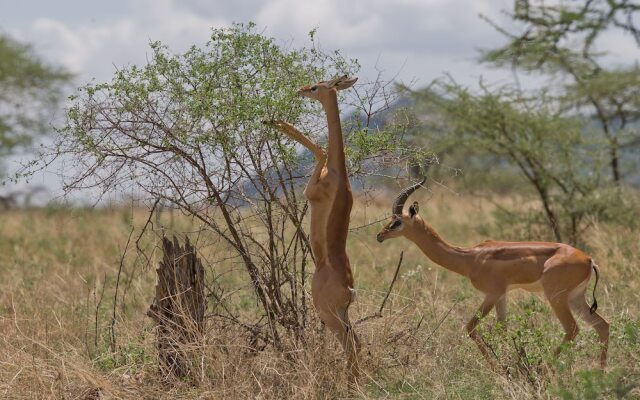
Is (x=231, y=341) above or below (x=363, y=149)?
below

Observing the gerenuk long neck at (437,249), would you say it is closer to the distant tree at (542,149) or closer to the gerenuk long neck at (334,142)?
the gerenuk long neck at (334,142)

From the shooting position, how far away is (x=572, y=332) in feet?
20.7

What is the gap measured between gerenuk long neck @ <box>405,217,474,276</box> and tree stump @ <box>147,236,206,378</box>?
138cm

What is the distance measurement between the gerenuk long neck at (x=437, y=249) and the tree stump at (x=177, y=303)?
138cm

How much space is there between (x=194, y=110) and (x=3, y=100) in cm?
2080

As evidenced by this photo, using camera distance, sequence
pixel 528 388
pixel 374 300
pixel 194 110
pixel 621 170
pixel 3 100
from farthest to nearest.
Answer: pixel 3 100, pixel 621 170, pixel 374 300, pixel 194 110, pixel 528 388

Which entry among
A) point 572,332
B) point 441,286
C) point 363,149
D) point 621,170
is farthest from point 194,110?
point 621,170

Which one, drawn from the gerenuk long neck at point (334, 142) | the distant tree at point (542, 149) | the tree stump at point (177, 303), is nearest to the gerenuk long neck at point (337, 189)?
the gerenuk long neck at point (334, 142)

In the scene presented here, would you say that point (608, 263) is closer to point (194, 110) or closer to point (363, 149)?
point (363, 149)

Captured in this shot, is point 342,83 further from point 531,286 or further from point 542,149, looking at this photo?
point 542,149

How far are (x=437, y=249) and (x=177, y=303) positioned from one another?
5.48ft

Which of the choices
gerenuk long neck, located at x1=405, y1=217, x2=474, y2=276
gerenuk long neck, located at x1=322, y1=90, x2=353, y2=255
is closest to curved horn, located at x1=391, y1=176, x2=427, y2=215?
gerenuk long neck, located at x1=405, y1=217, x2=474, y2=276

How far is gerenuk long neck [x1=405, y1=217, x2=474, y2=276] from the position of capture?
654 cm

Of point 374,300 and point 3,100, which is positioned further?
point 3,100
